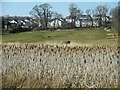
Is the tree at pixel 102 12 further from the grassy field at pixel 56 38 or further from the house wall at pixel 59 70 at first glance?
the house wall at pixel 59 70

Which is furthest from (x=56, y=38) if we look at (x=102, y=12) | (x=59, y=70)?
(x=59, y=70)

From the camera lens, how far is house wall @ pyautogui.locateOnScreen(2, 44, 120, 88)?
5.77 meters

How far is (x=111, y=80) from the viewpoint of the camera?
596cm

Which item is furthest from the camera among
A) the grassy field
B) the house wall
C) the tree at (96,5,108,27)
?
the tree at (96,5,108,27)

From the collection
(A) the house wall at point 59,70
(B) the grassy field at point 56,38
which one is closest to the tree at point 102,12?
(B) the grassy field at point 56,38

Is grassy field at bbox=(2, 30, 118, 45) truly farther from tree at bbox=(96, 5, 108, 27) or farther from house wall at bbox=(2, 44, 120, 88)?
house wall at bbox=(2, 44, 120, 88)

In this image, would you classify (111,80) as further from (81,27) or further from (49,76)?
(81,27)

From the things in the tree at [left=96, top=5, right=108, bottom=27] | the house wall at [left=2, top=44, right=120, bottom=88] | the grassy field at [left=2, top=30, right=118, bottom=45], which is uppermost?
the tree at [left=96, top=5, right=108, bottom=27]

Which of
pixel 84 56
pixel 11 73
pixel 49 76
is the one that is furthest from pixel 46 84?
pixel 84 56

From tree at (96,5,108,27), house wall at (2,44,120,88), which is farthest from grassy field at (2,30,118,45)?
house wall at (2,44,120,88)

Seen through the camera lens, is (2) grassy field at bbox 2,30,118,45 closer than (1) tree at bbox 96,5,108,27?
Yes

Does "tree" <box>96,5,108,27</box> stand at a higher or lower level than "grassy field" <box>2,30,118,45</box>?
higher

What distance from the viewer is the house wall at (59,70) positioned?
5.77 metres

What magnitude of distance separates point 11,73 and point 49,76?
887mm
